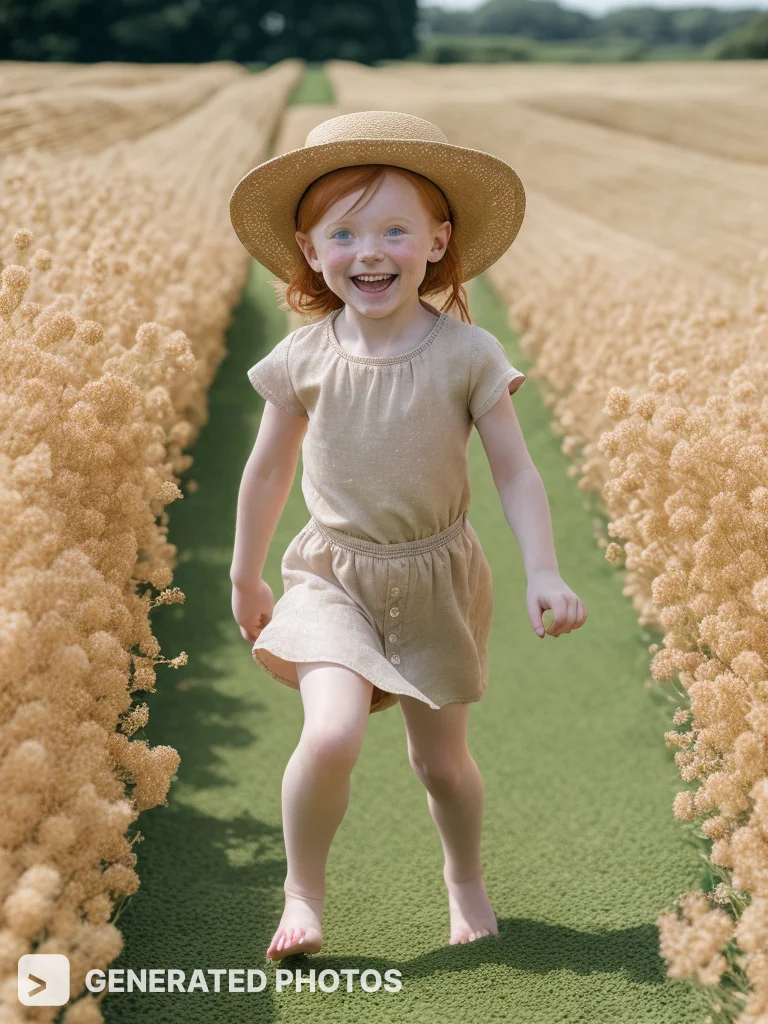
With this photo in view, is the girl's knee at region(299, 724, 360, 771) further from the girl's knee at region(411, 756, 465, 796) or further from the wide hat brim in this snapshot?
the wide hat brim

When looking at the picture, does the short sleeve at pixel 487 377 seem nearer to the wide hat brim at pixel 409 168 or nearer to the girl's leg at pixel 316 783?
the wide hat brim at pixel 409 168

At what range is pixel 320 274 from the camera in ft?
9.01

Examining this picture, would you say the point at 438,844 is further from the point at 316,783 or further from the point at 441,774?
the point at 316,783

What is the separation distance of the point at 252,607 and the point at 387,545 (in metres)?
0.46

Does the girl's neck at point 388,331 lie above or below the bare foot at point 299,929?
above

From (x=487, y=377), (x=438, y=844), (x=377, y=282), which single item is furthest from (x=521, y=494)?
(x=438, y=844)

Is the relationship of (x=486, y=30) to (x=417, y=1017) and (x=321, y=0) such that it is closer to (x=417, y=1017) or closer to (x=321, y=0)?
(x=321, y=0)

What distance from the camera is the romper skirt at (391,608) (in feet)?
7.85

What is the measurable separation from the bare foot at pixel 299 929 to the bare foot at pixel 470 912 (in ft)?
1.45

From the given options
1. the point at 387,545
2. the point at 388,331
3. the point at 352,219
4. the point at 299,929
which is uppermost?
the point at 352,219

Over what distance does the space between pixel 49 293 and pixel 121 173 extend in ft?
17.6

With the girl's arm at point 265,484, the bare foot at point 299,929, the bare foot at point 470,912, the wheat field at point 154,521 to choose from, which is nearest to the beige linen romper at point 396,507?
the girl's arm at point 265,484

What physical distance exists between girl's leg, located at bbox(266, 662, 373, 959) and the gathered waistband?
11.2 inches

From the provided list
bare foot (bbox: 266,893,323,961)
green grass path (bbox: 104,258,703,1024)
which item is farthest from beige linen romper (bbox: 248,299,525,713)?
green grass path (bbox: 104,258,703,1024)
